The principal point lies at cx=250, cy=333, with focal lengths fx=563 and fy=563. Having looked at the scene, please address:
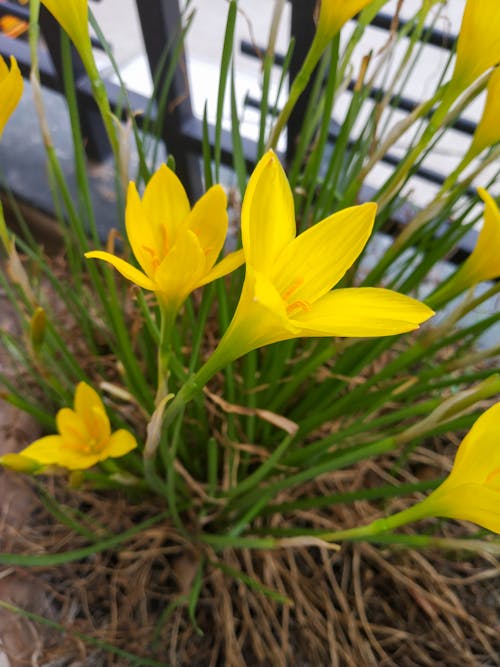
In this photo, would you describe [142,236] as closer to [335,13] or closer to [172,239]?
[172,239]

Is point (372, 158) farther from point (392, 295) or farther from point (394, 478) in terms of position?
point (394, 478)

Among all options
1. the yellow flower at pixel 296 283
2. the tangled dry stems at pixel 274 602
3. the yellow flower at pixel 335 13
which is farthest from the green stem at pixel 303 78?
the tangled dry stems at pixel 274 602

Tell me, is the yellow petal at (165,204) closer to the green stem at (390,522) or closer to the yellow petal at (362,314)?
the yellow petal at (362,314)

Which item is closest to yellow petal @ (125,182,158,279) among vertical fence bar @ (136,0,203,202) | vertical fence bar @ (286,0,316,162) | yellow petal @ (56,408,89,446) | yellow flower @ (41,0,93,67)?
yellow flower @ (41,0,93,67)

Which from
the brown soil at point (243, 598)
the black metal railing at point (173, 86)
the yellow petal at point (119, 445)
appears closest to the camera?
the yellow petal at point (119, 445)

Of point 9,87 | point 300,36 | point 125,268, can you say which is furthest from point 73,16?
point 300,36

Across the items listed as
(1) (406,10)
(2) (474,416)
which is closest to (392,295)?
(2) (474,416)
